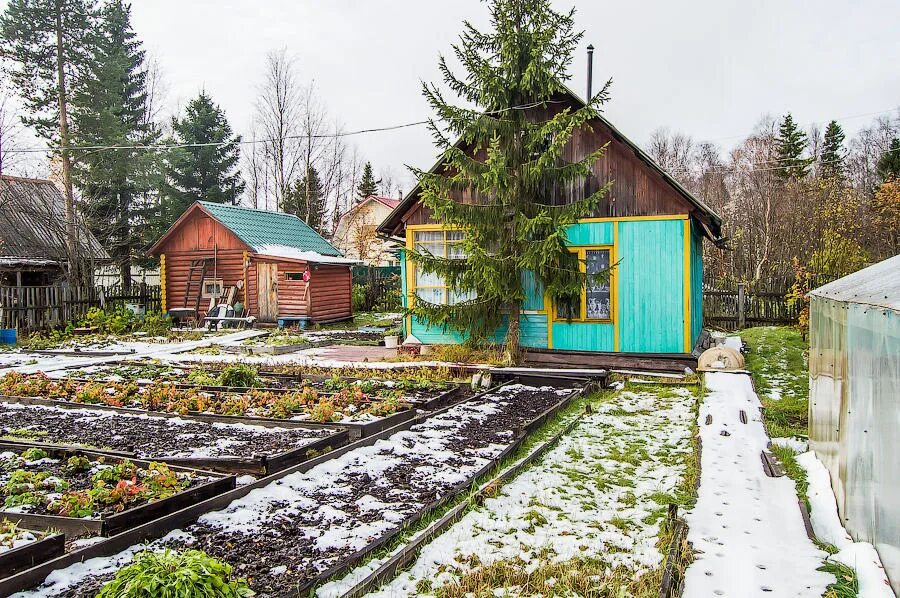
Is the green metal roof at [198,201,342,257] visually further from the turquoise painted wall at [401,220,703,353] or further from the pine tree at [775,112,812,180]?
the pine tree at [775,112,812,180]

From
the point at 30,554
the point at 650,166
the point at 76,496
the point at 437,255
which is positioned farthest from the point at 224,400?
the point at 650,166

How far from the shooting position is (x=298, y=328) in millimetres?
21016

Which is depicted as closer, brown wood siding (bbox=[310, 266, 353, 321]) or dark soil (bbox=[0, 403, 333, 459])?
dark soil (bbox=[0, 403, 333, 459])

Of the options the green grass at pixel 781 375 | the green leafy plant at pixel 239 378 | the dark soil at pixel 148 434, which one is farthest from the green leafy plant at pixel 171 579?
the green leafy plant at pixel 239 378

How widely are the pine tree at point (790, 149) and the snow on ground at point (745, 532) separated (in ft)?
109

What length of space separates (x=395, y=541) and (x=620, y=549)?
158cm

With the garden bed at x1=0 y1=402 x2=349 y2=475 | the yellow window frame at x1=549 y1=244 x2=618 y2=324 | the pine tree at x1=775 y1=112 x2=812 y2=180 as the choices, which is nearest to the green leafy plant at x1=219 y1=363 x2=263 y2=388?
the garden bed at x1=0 y1=402 x2=349 y2=475

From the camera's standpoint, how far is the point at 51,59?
23.2 meters

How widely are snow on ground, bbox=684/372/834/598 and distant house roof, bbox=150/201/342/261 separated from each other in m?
17.8

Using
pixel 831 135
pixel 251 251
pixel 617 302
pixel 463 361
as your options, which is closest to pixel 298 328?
pixel 251 251

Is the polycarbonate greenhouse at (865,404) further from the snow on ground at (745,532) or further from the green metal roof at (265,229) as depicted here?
the green metal roof at (265,229)

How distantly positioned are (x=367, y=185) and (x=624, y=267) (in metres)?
42.2

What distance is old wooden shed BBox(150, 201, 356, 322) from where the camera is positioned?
21.4m

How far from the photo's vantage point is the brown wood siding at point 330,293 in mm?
21891
